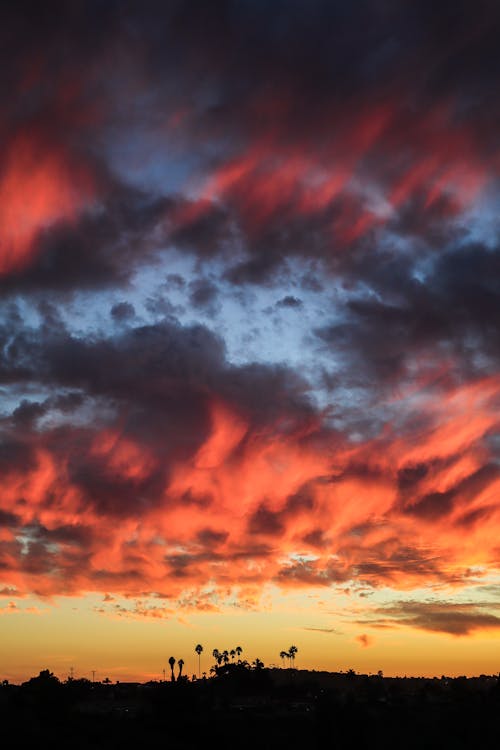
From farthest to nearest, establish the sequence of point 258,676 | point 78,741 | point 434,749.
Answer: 1. point 258,676
2. point 434,749
3. point 78,741

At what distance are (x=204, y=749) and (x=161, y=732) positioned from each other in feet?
23.7

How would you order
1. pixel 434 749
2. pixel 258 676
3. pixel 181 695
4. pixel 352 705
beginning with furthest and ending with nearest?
1. pixel 258 676
2. pixel 181 695
3. pixel 352 705
4. pixel 434 749

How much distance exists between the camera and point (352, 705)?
266ft

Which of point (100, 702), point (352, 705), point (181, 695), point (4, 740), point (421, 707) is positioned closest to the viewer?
point (4, 740)

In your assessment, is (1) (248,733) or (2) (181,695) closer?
(1) (248,733)

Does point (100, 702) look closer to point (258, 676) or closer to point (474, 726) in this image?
point (258, 676)

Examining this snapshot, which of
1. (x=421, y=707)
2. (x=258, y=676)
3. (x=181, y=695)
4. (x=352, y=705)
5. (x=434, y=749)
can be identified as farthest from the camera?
(x=258, y=676)

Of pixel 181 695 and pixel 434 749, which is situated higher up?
pixel 181 695

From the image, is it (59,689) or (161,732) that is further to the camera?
(59,689)

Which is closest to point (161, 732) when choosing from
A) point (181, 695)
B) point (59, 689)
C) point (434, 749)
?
point (181, 695)

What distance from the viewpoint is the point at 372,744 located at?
7369 cm

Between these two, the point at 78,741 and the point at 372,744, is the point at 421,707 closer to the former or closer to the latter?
the point at 372,744

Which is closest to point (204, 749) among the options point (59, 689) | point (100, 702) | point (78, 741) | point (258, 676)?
→ point (78, 741)

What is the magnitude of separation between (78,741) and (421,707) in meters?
69.8
